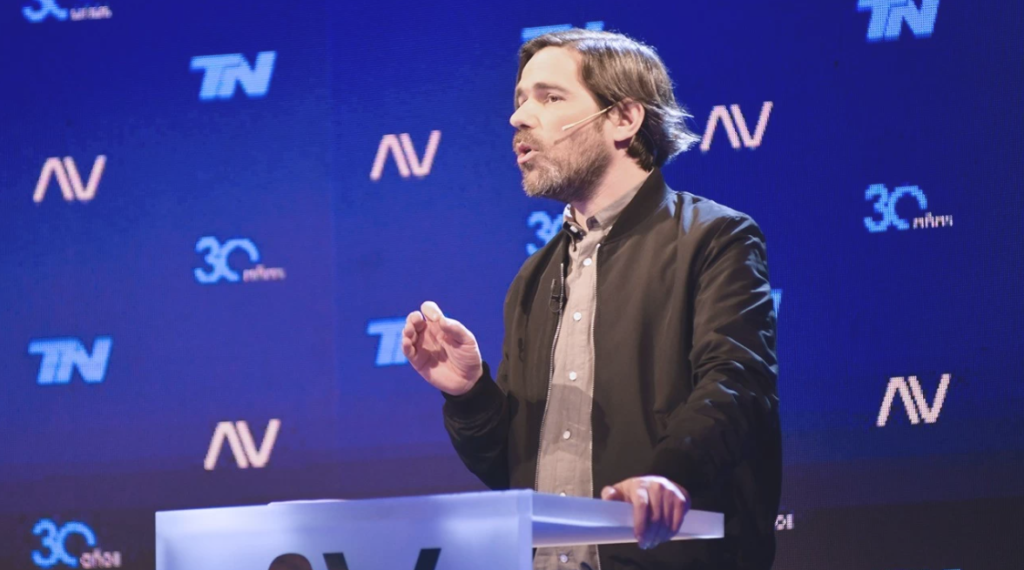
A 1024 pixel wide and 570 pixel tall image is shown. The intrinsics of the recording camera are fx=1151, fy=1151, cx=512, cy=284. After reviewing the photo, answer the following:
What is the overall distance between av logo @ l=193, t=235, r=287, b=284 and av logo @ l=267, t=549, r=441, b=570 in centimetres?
206

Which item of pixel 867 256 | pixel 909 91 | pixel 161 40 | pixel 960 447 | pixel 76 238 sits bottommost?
pixel 960 447

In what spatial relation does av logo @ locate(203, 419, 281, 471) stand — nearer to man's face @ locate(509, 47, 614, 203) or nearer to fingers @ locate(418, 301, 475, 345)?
man's face @ locate(509, 47, 614, 203)

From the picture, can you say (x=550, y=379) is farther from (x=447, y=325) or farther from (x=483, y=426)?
(x=447, y=325)

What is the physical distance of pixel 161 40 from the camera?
3.49 m

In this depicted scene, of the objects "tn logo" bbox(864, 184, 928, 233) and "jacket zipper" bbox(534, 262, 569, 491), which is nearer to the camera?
"jacket zipper" bbox(534, 262, 569, 491)

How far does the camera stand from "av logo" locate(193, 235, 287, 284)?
131 inches

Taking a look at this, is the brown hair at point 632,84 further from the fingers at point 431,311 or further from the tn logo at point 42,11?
the tn logo at point 42,11

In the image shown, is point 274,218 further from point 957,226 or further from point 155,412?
point 957,226

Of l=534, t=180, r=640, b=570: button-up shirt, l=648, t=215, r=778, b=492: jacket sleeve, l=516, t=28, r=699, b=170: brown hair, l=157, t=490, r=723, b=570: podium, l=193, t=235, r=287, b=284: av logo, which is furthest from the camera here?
l=193, t=235, r=287, b=284: av logo

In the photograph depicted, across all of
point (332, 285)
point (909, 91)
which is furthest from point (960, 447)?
point (332, 285)

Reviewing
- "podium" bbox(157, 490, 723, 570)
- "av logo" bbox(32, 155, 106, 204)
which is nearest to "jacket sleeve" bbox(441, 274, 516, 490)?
"podium" bbox(157, 490, 723, 570)

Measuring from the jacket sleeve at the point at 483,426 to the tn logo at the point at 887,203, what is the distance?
51.9 inches

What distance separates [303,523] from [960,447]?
211 cm

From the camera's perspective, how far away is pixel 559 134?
7.48 ft
